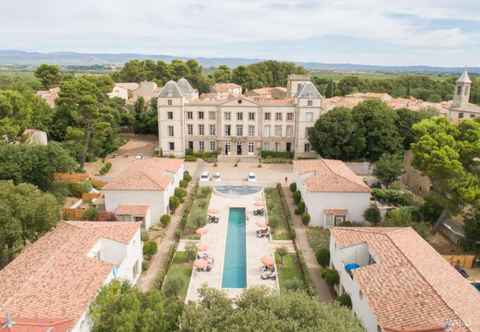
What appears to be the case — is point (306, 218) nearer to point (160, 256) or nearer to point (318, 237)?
point (318, 237)

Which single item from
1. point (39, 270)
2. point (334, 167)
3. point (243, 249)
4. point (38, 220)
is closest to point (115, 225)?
point (38, 220)

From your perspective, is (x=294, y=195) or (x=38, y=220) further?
(x=294, y=195)

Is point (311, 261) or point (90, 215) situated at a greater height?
point (90, 215)

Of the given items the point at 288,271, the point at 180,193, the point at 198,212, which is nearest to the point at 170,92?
the point at 180,193

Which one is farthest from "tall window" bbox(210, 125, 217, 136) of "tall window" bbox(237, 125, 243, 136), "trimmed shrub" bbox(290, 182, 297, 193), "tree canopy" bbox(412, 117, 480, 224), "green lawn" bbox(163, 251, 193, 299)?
"tree canopy" bbox(412, 117, 480, 224)

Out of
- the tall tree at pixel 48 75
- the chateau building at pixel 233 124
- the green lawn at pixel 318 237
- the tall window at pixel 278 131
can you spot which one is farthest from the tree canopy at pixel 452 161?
the tall tree at pixel 48 75

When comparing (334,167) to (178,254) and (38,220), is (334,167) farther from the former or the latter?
(38,220)

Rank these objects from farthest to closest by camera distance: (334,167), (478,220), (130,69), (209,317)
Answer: (130,69), (334,167), (478,220), (209,317)
